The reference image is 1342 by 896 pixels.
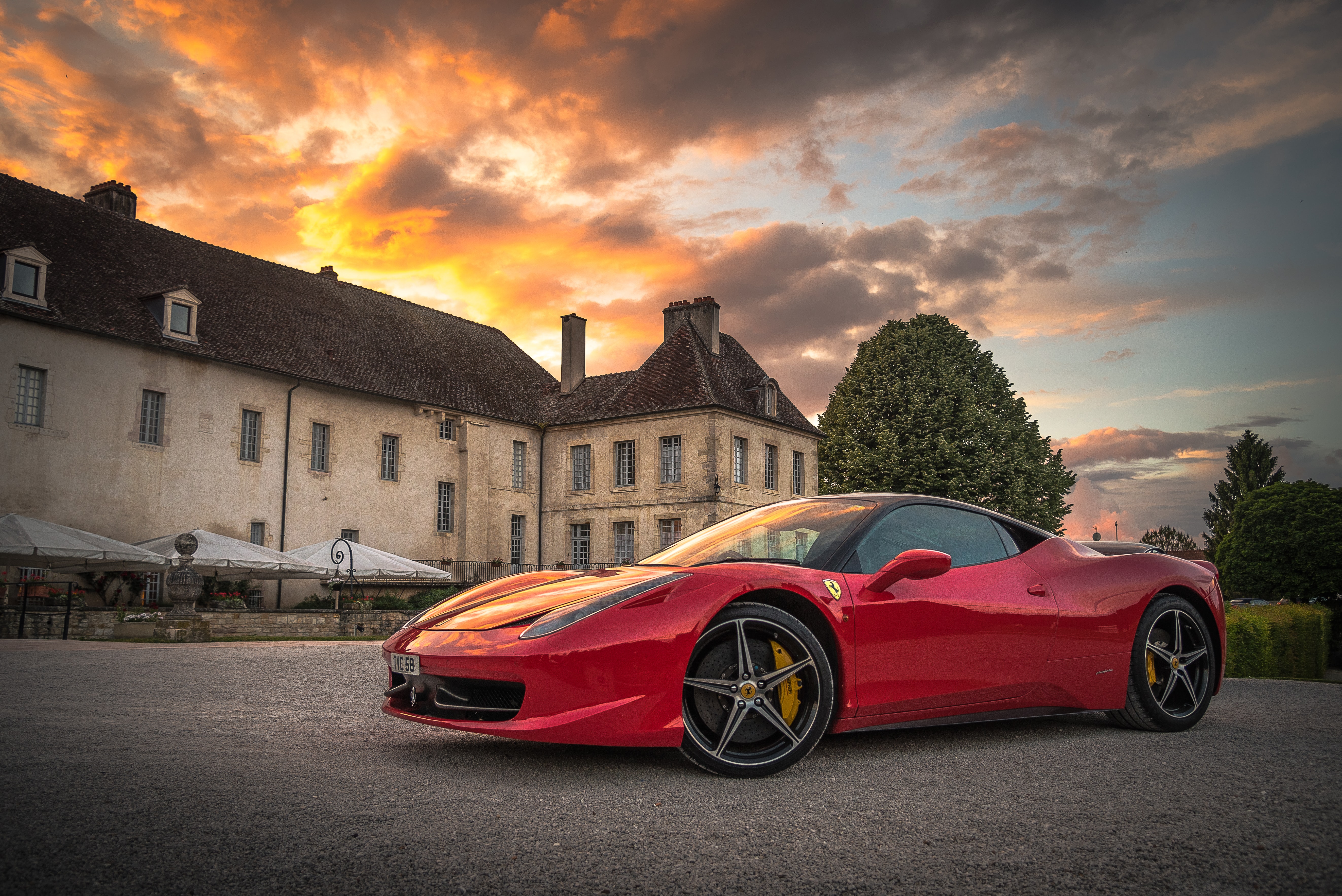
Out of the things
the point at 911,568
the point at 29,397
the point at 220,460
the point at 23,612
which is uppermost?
the point at 29,397

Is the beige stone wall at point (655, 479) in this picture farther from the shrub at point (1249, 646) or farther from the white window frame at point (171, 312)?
the shrub at point (1249, 646)

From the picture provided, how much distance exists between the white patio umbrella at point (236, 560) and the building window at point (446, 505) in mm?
10425

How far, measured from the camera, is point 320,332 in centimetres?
3394

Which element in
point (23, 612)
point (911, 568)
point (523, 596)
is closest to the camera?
point (911, 568)

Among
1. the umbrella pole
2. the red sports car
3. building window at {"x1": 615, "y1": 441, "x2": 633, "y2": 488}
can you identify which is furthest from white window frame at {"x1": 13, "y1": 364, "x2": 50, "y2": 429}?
the red sports car

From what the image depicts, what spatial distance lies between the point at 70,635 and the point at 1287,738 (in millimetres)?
20510

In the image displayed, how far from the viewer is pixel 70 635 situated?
18.8 m

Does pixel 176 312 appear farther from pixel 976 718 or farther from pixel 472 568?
pixel 976 718

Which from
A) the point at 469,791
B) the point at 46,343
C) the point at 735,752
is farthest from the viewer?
the point at 46,343

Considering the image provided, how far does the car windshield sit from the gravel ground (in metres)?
1.03

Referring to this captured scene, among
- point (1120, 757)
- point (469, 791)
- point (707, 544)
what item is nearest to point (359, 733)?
point (469, 791)

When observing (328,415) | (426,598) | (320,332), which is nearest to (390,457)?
(328,415)

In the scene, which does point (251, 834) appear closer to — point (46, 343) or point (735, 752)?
point (735, 752)

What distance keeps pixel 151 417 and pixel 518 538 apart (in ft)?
51.4
